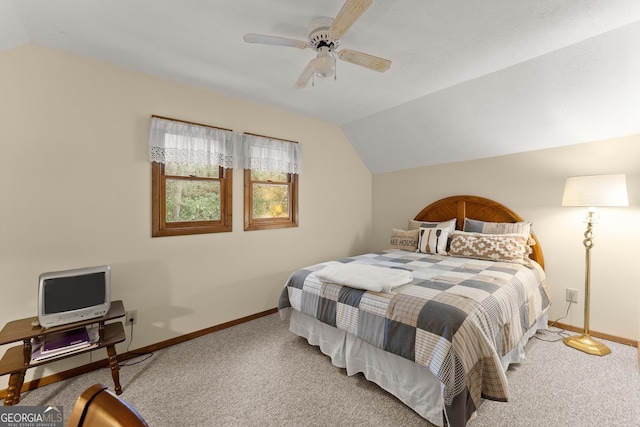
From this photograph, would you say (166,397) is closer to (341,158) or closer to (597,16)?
(341,158)

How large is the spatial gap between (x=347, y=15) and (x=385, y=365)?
7.01ft

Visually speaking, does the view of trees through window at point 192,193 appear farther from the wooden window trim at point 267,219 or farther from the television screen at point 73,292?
the television screen at point 73,292

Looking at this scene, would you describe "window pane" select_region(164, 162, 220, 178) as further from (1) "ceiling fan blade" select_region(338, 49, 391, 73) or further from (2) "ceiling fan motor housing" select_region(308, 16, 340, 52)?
(1) "ceiling fan blade" select_region(338, 49, 391, 73)

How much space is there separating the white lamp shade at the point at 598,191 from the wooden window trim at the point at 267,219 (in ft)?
9.15

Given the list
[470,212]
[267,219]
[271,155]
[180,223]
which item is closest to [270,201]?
[267,219]

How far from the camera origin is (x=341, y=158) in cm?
410

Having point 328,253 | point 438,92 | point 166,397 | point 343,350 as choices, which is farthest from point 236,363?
point 438,92

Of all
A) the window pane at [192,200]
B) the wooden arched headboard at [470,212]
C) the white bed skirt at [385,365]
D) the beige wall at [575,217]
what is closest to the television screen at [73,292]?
the window pane at [192,200]

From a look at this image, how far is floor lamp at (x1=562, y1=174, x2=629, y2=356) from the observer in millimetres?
2270

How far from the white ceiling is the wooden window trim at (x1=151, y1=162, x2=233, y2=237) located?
89 cm

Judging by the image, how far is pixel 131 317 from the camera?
238 cm

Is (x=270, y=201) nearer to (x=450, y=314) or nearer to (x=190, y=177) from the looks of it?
(x=190, y=177)

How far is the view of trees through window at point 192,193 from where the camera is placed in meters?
2.68

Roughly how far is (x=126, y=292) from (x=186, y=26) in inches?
83.8
